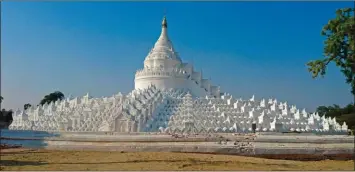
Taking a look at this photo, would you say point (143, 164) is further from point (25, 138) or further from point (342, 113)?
point (342, 113)

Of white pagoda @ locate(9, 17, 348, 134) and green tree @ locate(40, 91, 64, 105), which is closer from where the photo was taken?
white pagoda @ locate(9, 17, 348, 134)

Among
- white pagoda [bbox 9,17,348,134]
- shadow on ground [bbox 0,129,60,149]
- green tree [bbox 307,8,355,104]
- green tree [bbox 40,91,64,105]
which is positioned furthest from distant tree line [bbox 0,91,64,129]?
green tree [bbox 307,8,355,104]

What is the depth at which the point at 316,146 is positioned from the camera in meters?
30.4

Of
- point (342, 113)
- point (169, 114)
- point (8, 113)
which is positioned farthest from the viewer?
point (8, 113)

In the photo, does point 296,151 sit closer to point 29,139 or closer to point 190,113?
point 190,113

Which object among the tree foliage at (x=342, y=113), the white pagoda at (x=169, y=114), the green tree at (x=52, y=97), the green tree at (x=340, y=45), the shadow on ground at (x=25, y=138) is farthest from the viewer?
the green tree at (x=52, y=97)

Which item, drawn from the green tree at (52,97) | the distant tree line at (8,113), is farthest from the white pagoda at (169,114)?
the green tree at (52,97)

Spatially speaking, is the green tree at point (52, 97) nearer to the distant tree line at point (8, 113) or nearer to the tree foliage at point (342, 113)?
the distant tree line at point (8, 113)

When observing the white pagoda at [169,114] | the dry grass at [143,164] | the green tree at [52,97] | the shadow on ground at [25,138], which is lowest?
the dry grass at [143,164]

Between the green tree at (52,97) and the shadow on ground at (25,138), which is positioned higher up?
the green tree at (52,97)

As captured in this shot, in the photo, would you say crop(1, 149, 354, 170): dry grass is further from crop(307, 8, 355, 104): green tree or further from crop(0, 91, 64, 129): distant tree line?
crop(0, 91, 64, 129): distant tree line

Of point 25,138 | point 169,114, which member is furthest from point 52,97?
point 25,138

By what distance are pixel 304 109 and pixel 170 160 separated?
28075mm

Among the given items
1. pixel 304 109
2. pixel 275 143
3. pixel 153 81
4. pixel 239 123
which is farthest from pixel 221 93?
pixel 275 143
